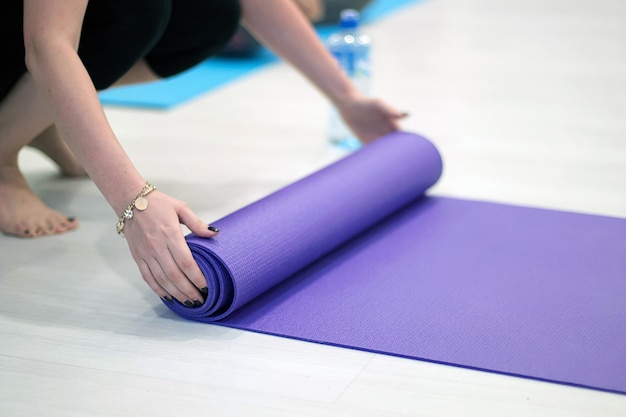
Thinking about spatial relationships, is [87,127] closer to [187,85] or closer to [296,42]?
[296,42]

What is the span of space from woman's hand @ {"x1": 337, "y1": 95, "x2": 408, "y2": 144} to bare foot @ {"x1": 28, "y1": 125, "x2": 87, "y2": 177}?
68 centimetres

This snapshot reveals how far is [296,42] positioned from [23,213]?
29.0 inches

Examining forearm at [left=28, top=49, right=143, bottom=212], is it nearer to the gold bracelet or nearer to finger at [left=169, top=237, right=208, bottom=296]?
the gold bracelet

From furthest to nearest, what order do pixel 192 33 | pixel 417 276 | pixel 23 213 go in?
pixel 192 33 < pixel 23 213 < pixel 417 276

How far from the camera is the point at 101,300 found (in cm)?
171

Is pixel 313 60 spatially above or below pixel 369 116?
above

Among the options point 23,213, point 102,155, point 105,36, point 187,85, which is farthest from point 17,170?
point 187,85

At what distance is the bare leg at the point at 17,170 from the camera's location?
6.52 ft

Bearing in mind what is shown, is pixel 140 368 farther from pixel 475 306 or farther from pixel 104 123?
pixel 475 306

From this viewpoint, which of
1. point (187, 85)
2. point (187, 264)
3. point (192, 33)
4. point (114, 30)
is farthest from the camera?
point (187, 85)

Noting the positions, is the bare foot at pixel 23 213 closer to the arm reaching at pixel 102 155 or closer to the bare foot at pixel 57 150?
the bare foot at pixel 57 150

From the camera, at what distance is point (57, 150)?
92.0 inches

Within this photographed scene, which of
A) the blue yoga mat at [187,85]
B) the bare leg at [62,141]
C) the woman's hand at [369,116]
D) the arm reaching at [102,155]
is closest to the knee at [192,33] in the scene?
the bare leg at [62,141]

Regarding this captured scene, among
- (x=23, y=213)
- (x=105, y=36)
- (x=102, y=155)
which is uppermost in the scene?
(x=105, y=36)
